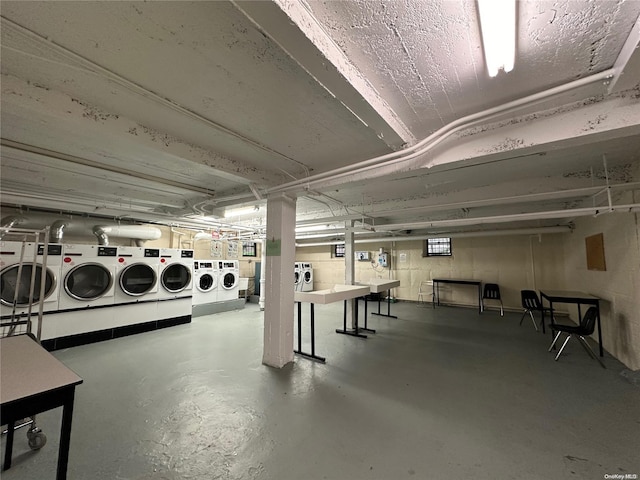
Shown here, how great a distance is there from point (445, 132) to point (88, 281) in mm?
5427

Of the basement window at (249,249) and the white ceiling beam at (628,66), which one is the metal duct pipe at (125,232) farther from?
the white ceiling beam at (628,66)

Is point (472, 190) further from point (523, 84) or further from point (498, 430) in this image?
point (498, 430)

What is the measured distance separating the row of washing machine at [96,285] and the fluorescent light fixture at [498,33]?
4.56 m

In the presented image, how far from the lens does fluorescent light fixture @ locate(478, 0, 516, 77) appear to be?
1050 millimetres

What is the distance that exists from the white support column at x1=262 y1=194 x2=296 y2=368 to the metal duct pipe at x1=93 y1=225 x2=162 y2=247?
370cm

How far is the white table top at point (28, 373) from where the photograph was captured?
1030 mm

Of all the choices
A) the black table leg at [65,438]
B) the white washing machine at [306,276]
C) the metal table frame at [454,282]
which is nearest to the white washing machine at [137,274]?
the black table leg at [65,438]

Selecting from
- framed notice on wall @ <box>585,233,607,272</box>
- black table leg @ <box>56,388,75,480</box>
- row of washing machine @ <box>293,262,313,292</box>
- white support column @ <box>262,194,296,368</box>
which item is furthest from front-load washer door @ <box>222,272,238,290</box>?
framed notice on wall @ <box>585,233,607,272</box>

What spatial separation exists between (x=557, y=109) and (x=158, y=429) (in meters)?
3.66

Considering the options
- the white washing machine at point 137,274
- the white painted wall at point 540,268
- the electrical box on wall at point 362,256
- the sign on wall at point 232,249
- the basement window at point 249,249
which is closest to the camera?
the white painted wall at point 540,268

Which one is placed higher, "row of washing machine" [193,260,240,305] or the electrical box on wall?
the electrical box on wall

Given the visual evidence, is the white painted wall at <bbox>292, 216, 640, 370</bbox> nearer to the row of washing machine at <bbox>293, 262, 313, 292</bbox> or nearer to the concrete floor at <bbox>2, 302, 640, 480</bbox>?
the row of washing machine at <bbox>293, 262, 313, 292</bbox>

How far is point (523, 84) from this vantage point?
154 centimetres

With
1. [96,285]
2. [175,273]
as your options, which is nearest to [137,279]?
[96,285]
